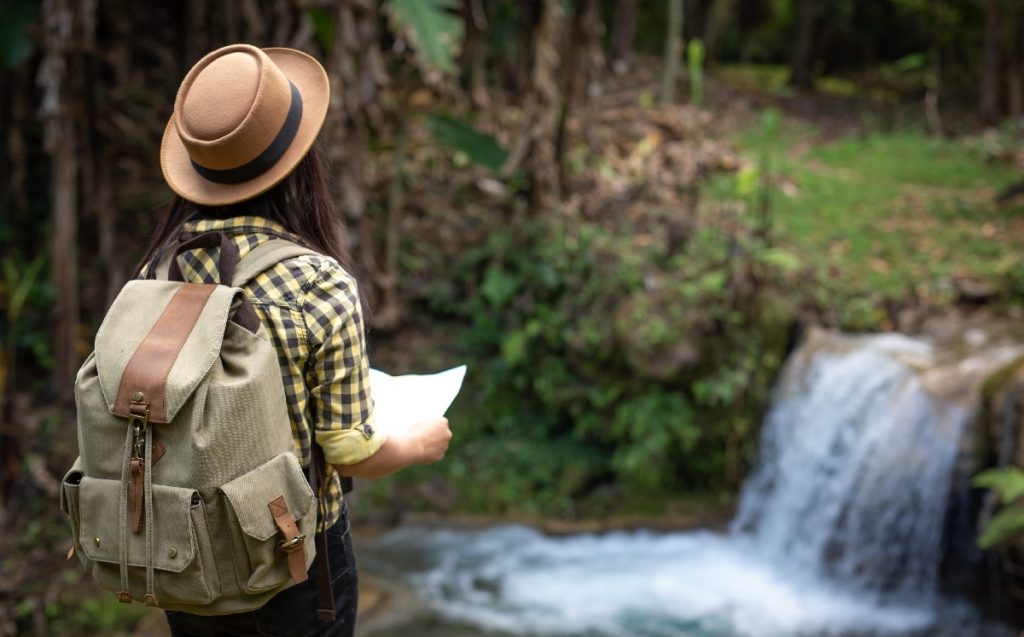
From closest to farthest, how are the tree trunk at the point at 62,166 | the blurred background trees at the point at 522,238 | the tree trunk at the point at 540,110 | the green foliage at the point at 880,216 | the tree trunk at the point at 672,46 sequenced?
the tree trunk at the point at 62,166 < the blurred background trees at the point at 522,238 < the green foliage at the point at 880,216 < the tree trunk at the point at 540,110 < the tree trunk at the point at 672,46

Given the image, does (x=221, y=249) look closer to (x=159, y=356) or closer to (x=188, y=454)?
(x=159, y=356)

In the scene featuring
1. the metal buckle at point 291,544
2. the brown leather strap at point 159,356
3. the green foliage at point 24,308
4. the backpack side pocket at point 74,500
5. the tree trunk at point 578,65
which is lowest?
the green foliage at point 24,308

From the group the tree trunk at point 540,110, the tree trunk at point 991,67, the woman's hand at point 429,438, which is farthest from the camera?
the tree trunk at point 991,67

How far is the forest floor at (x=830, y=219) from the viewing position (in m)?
5.25

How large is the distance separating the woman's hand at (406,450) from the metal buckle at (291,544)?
191 millimetres

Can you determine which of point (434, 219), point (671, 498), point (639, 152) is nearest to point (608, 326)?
point (671, 498)

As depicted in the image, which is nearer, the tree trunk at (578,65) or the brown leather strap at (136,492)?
the brown leather strap at (136,492)

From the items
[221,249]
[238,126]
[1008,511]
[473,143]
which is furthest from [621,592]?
[238,126]

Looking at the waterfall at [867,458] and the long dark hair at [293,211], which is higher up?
the long dark hair at [293,211]

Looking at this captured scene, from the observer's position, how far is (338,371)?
1.81 metres

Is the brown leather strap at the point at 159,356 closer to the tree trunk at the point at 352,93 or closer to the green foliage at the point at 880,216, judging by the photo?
the tree trunk at the point at 352,93

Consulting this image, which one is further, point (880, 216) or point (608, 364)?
point (880, 216)

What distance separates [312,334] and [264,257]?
176mm

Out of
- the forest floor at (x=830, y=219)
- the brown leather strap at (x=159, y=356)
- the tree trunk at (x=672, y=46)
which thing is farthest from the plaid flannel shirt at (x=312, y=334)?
the tree trunk at (x=672, y=46)
